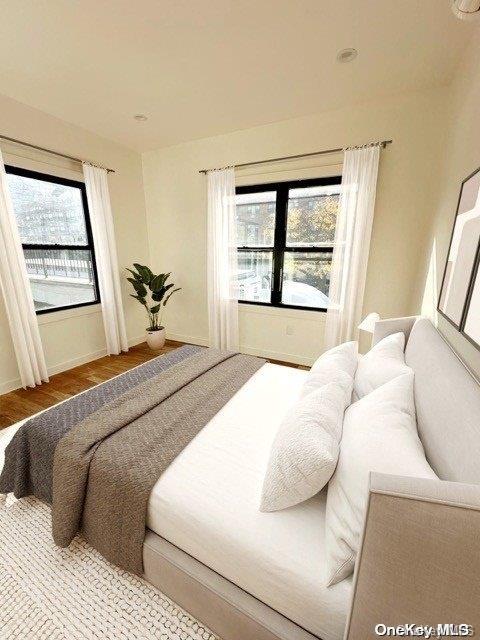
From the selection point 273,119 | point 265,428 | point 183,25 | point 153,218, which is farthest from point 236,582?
point 153,218

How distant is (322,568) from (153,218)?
405 centimetres

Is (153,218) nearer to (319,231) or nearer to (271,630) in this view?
(319,231)

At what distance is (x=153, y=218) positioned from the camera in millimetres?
3805

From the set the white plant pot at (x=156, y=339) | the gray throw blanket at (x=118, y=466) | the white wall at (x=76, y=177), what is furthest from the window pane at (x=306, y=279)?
the white wall at (x=76, y=177)

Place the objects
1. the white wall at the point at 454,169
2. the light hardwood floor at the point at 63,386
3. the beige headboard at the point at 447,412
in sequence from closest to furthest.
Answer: the beige headboard at the point at 447,412 → the white wall at the point at 454,169 → the light hardwood floor at the point at 63,386

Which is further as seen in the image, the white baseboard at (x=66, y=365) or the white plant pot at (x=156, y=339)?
the white plant pot at (x=156, y=339)

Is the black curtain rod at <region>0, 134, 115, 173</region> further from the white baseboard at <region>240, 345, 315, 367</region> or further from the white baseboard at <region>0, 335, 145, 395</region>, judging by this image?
the white baseboard at <region>240, 345, 315, 367</region>

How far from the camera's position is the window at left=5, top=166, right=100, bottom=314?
2650 millimetres

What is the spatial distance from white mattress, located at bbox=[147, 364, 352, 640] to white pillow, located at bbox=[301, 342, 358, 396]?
1.12ft

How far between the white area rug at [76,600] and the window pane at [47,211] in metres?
2.69

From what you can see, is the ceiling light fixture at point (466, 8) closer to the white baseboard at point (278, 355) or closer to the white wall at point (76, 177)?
the white baseboard at point (278, 355)

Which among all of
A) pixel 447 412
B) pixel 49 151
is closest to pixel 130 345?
pixel 49 151

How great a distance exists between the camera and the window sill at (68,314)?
2.85 metres

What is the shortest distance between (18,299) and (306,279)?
3006 mm
